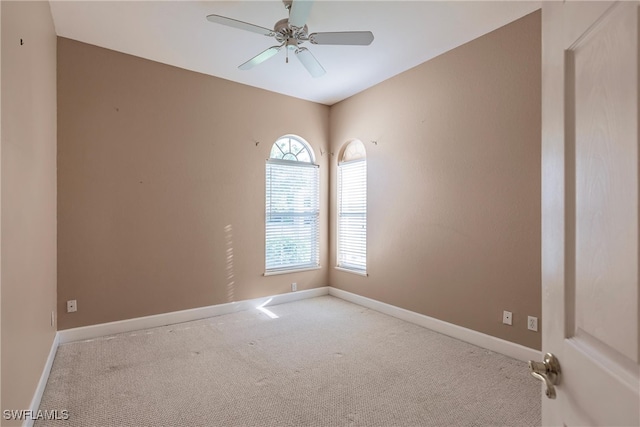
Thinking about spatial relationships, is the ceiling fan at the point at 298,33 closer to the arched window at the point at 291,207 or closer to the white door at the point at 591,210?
the white door at the point at 591,210

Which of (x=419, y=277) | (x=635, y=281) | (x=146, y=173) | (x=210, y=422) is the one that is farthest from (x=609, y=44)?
(x=146, y=173)

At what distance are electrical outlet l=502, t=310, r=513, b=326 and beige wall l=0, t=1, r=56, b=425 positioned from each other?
338cm

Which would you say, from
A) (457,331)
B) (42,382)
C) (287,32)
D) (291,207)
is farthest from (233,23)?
(457,331)

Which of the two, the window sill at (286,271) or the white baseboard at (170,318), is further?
the window sill at (286,271)

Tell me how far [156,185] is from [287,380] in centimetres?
253

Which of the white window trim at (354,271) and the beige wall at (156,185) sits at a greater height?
the beige wall at (156,185)

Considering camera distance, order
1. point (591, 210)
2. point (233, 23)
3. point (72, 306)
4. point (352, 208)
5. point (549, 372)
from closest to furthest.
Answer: point (591, 210), point (549, 372), point (233, 23), point (72, 306), point (352, 208)

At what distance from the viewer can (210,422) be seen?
1.96 metres

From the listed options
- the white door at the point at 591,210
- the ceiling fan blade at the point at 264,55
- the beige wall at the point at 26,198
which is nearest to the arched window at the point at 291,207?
the ceiling fan blade at the point at 264,55

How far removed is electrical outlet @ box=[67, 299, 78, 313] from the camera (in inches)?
Answer: 124

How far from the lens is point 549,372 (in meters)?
0.78

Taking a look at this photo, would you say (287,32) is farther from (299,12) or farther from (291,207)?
(291,207)

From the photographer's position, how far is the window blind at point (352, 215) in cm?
454

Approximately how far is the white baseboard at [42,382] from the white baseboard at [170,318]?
0.21 m
